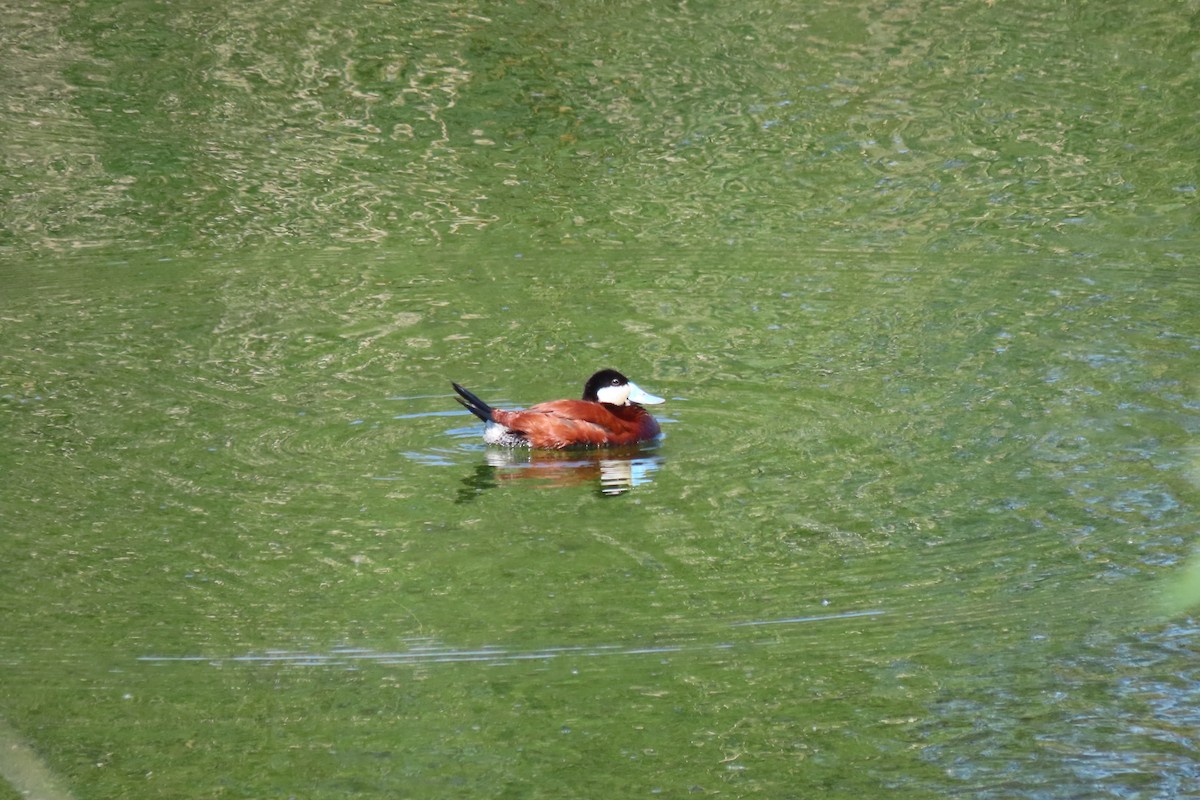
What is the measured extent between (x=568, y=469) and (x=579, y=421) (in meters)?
0.29

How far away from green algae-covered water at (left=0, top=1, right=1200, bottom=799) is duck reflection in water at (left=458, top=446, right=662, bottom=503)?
6cm

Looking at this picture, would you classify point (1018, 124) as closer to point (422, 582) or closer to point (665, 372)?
point (665, 372)

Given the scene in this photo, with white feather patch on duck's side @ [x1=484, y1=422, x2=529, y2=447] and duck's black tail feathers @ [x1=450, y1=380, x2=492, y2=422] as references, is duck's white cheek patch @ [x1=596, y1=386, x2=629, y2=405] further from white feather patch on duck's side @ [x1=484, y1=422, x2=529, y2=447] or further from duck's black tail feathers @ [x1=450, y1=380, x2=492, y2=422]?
duck's black tail feathers @ [x1=450, y1=380, x2=492, y2=422]

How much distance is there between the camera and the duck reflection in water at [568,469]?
8312 mm

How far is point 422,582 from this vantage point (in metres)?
6.91

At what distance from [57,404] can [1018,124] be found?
8810 mm

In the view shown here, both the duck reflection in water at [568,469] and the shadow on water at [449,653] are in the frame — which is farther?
the duck reflection in water at [568,469]

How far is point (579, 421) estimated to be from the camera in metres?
8.91

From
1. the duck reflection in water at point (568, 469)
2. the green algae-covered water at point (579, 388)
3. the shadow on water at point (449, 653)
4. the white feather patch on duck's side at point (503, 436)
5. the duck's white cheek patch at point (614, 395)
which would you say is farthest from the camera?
the duck's white cheek patch at point (614, 395)

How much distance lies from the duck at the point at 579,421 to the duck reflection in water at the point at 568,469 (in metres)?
0.05

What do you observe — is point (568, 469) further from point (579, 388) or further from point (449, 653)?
point (449, 653)

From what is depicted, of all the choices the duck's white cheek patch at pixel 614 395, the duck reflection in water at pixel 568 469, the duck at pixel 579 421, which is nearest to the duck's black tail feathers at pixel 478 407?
the duck at pixel 579 421

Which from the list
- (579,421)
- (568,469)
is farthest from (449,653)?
(579,421)

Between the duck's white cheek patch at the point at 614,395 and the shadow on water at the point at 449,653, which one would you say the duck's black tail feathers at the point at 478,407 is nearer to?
the duck's white cheek patch at the point at 614,395
